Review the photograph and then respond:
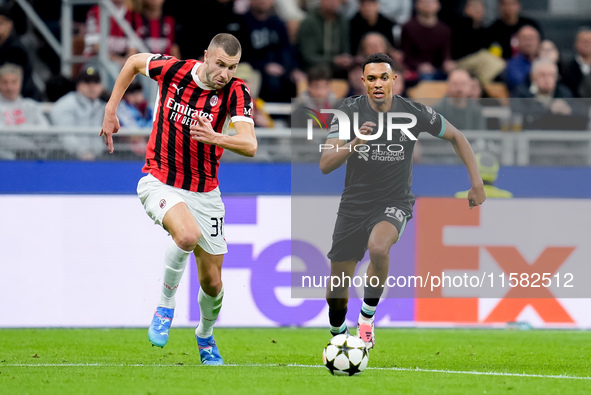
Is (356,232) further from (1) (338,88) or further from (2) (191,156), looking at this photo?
(1) (338,88)

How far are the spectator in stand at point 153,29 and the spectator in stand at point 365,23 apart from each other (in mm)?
2416

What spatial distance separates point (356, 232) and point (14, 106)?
16.8 feet

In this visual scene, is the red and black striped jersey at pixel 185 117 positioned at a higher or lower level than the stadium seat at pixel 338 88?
higher

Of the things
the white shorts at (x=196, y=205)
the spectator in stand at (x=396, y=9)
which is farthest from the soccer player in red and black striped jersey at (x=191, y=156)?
the spectator in stand at (x=396, y=9)

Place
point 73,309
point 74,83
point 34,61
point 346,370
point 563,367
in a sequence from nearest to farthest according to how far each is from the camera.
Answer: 1. point 346,370
2. point 563,367
3. point 73,309
4. point 74,83
5. point 34,61

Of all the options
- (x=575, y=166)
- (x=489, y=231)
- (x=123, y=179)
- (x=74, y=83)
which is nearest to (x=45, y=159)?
(x=123, y=179)

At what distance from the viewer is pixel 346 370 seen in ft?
23.5

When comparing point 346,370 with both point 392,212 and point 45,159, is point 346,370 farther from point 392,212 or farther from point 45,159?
point 45,159

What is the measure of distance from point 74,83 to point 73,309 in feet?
9.84

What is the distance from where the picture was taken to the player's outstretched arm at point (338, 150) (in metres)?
7.92

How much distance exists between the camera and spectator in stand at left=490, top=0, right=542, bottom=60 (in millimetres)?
14898

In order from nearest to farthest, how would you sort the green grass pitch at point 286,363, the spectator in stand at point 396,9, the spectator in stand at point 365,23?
the green grass pitch at point 286,363 < the spectator in stand at point 365,23 < the spectator in stand at point 396,9

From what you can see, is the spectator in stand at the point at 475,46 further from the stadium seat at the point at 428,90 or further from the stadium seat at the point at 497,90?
the stadium seat at the point at 428,90

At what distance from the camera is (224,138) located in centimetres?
734
